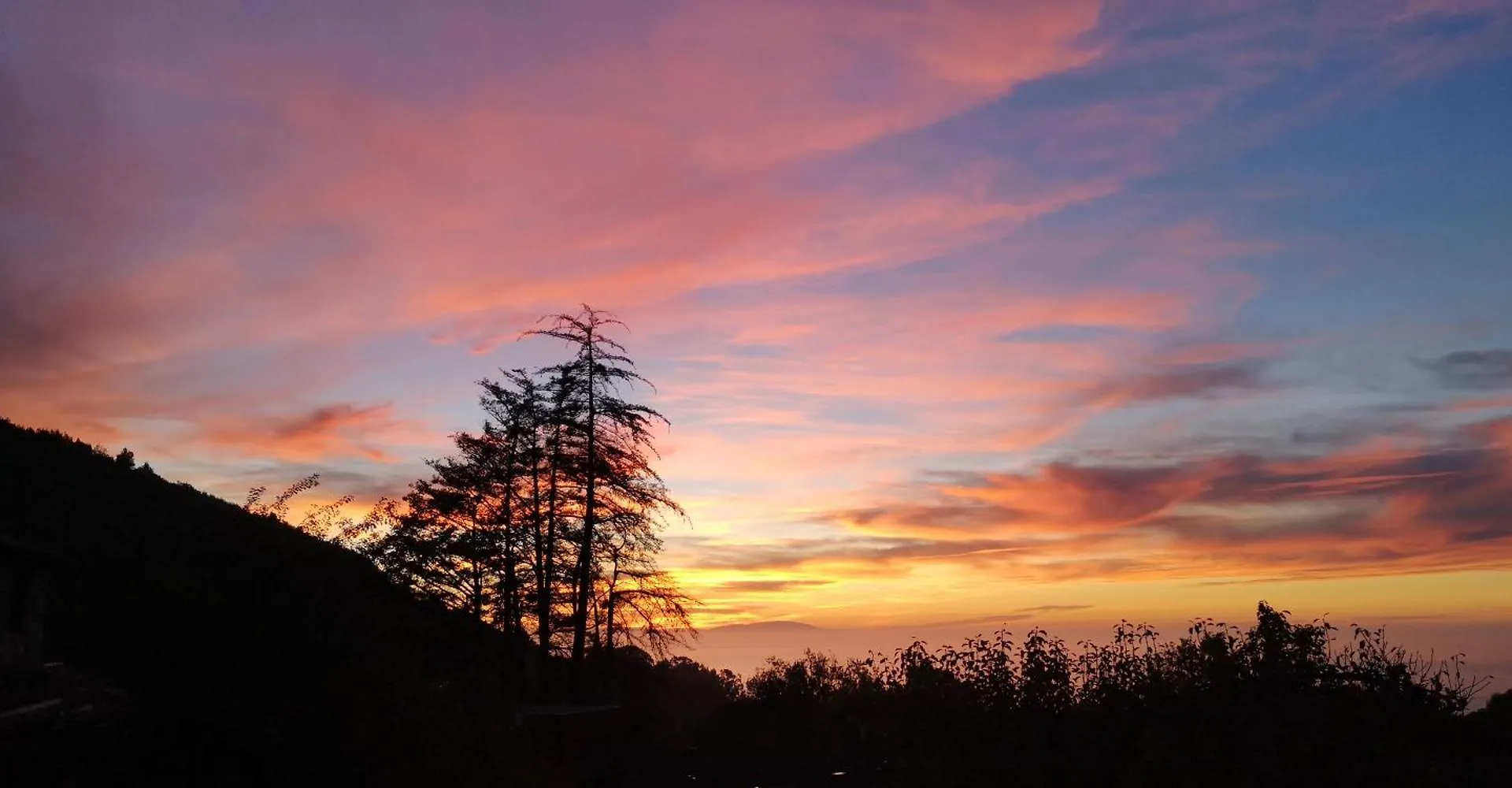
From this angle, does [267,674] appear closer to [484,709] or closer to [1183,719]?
[484,709]

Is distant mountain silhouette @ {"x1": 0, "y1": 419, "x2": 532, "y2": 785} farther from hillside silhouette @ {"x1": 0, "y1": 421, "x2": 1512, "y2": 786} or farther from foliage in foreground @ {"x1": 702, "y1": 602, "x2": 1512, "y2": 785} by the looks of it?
foliage in foreground @ {"x1": 702, "y1": 602, "x2": 1512, "y2": 785}

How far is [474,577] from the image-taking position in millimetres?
39062

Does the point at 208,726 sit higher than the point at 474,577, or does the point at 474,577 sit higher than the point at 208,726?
the point at 474,577

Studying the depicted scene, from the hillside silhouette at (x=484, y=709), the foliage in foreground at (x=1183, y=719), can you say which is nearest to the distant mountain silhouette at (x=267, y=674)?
the hillside silhouette at (x=484, y=709)

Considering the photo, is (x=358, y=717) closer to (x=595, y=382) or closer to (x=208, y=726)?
(x=208, y=726)

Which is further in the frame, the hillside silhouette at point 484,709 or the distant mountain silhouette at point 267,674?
the distant mountain silhouette at point 267,674

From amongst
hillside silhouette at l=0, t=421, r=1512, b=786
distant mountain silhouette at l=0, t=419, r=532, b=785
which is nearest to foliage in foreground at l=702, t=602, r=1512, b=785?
hillside silhouette at l=0, t=421, r=1512, b=786

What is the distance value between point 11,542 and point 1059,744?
3026 cm

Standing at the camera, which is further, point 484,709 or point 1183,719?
point 484,709

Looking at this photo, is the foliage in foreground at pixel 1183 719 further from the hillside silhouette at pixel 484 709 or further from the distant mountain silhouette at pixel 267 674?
the distant mountain silhouette at pixel 267 674

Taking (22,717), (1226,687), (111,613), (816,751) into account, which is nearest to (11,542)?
(22,717)

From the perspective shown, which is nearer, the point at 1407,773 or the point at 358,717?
the point at 1407,773

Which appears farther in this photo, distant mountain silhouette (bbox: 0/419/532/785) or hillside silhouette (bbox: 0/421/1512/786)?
distant mountain silhouette (bbox: 0/419/532/785)

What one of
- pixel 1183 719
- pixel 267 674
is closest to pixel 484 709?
pixel 267 674
